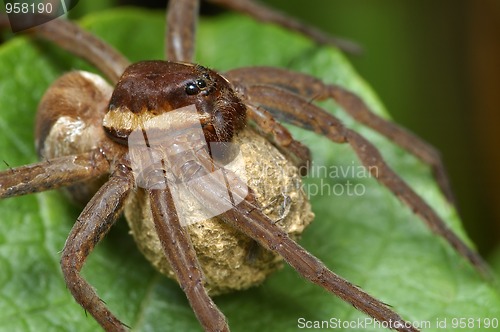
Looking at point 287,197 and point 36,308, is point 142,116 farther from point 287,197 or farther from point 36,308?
point 36,308

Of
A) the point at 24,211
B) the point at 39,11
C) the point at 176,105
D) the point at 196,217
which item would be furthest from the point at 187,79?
the point at 39,11

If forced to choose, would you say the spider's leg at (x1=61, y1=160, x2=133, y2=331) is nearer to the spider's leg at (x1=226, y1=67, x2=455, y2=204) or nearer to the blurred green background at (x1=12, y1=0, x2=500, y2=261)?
the spider's leg at (x1=226, y1=67, x2=455, y2=204)

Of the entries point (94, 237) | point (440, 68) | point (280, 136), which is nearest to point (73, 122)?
point (94, 237)

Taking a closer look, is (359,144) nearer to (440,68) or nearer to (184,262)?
(184,262)

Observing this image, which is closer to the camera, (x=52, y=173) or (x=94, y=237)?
(x=94, y=237)

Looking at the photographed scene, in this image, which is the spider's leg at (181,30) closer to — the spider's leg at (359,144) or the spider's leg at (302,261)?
the spider's leg at (359,144)

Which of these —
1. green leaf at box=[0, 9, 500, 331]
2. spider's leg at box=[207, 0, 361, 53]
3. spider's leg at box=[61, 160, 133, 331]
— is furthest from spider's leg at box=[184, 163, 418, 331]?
spider's leg at box=[207, 0, 361, 53]

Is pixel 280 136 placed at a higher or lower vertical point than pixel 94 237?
higher
